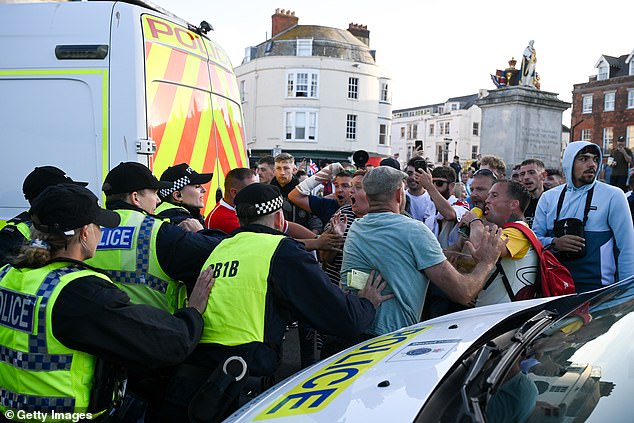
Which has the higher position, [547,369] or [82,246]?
[82,246]

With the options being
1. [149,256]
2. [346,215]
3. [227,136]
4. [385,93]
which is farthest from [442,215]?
[385,93]

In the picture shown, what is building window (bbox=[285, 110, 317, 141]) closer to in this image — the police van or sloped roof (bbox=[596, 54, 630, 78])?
sloped roof (bbox=[596, 54, 630, 78])

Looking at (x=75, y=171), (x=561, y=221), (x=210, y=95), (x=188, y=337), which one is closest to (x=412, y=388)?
(x=188, y=337)

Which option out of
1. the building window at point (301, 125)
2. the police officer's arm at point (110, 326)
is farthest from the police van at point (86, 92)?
A: the building window at point (301, 125)

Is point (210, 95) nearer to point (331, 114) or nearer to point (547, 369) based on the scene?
point (547, 369)

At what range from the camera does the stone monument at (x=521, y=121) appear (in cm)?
1869

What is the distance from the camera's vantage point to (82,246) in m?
2.49

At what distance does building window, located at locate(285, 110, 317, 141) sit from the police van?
34409 millimetres

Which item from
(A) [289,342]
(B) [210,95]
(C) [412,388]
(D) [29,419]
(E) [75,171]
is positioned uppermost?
(B) [210,95]

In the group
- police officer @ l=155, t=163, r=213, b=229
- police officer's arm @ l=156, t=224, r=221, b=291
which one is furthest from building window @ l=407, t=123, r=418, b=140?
police officer's arm @ l=156, t=224, r=221, b=291

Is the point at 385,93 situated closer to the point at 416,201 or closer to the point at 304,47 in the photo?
the point at 304,47

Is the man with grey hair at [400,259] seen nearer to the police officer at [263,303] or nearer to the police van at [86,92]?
the police officer at [263,303]

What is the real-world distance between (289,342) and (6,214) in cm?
327

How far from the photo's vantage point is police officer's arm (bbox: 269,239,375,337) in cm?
282
